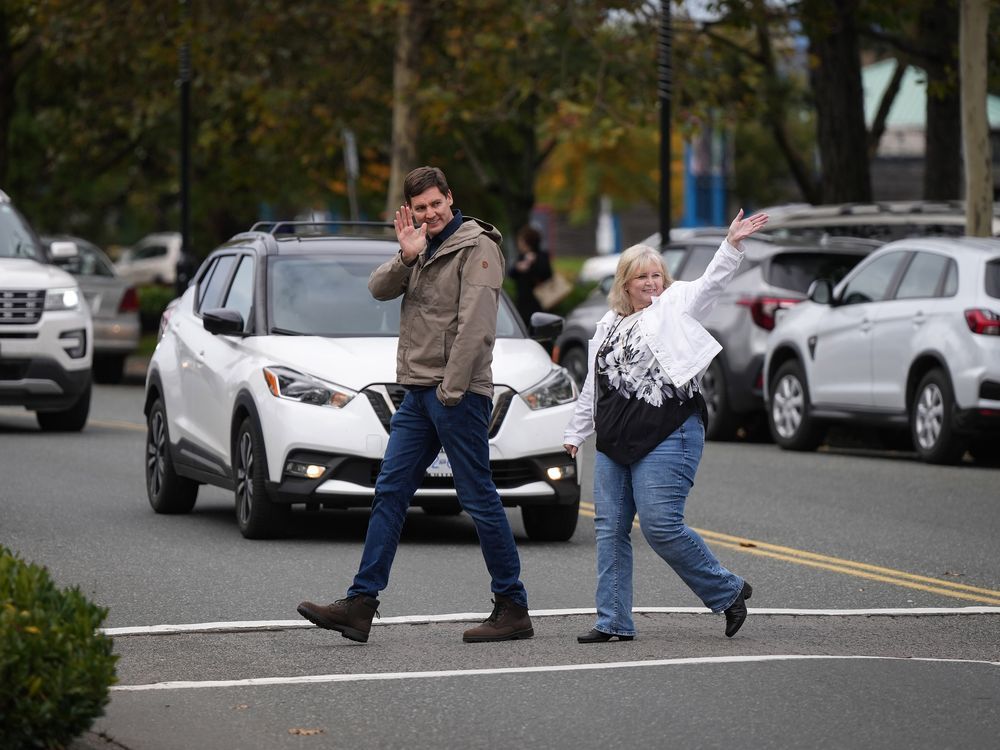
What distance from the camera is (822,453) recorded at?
1852 centimetres

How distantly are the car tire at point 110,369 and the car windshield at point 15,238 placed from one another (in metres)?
7.72

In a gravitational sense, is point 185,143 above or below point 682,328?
above

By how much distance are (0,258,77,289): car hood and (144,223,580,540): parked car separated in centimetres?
557

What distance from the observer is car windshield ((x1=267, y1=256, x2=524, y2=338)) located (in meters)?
11.8

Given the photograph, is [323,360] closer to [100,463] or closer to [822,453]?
[100,463]

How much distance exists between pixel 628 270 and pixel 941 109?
19.5 m

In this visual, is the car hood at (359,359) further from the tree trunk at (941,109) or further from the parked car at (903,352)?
the tree trunk at (941,109)

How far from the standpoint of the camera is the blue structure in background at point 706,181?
53438mm

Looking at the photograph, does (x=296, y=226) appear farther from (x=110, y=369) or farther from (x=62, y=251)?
(x=110, y=369)

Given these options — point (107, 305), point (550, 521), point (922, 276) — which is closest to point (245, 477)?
point (550, 521)

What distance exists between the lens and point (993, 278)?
16.2m

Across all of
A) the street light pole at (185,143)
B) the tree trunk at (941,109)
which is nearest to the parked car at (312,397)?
the tree trunk at (941,109)

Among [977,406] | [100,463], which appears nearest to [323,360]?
[100,463]

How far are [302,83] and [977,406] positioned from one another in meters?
17.3
